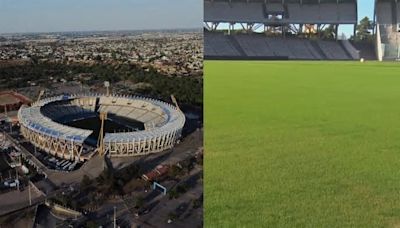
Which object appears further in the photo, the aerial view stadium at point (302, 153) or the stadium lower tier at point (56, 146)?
the aerial view stadium at point (302, 153)

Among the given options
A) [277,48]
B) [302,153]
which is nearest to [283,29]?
[277,48]

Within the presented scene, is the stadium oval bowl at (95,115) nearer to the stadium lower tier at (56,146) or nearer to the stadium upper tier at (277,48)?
the stadium lower tier at (56,146)

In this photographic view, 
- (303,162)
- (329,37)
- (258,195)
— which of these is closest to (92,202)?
(258,195)

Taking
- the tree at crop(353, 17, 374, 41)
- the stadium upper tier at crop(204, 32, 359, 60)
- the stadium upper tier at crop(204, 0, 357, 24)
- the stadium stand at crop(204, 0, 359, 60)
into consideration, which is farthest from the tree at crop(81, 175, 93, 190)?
the tree at crop(353, 17, 374, 41)

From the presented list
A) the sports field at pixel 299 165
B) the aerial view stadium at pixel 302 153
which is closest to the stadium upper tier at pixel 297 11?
the aerial view stadium at pixel 302 153

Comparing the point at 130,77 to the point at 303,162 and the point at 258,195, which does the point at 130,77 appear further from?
the point at 303,162

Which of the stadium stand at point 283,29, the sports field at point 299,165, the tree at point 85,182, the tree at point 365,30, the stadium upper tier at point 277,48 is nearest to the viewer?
the tree at point 85,182

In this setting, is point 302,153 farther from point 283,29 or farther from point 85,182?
point 283,29
